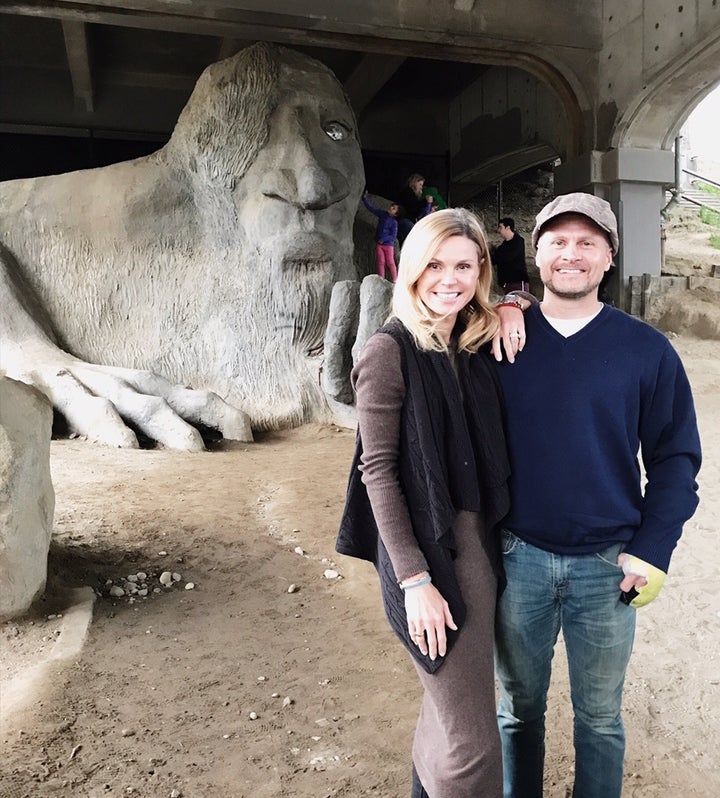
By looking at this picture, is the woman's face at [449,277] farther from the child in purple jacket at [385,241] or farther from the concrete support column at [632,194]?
the concrete support column at [632,194]

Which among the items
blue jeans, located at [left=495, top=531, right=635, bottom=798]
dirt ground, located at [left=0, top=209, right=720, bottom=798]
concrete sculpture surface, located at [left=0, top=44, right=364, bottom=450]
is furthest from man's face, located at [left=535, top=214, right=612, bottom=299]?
concrete sculpture surface, located at [left=0, top=44, right=364, bottom=450]

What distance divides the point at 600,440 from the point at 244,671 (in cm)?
163

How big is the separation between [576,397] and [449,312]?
0.30 metres

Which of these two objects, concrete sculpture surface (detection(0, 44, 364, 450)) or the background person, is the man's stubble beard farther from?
the background person

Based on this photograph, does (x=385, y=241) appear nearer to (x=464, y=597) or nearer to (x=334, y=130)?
(x=334, y=130)

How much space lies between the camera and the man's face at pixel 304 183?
22.1 feet

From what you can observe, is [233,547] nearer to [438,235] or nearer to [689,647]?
[689,647]

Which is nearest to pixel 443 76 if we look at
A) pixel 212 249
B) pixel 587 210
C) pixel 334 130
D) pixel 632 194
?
pixel 632 194

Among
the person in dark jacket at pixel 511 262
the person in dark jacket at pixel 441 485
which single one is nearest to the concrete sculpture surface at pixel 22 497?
the person in dark jacket at pixel 441 485

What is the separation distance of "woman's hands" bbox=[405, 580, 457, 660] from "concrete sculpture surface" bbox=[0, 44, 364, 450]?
504 centimetres

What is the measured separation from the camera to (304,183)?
662cm

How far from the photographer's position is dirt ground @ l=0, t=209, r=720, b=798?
7.07 feet

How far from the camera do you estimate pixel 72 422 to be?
5887mm

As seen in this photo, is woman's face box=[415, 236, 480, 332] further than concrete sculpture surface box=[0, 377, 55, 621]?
No
